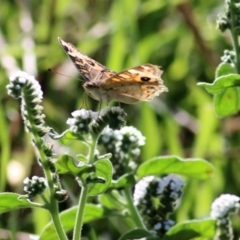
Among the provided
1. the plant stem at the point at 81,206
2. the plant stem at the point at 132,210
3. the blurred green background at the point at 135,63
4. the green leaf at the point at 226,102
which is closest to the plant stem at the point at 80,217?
the plant stem at the point at 81,206

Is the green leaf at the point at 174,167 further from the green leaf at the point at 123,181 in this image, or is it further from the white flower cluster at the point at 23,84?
the white flower cluster at the point at 23,84

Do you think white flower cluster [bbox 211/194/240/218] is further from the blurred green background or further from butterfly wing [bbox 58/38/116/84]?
the blurred green background

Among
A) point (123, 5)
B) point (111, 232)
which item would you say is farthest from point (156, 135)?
point (123, 5)

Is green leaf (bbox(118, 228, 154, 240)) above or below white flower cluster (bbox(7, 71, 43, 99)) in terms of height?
below

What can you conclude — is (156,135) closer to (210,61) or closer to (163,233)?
(210,61)

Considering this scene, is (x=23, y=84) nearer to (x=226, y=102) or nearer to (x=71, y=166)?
(x=71, y=166)

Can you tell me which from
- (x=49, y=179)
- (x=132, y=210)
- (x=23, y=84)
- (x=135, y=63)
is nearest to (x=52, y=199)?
(x=49, y=179)

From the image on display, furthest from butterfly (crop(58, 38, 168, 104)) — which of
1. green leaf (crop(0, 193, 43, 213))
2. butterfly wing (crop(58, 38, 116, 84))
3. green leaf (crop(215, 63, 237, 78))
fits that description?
green leaf (crop(0, 193, 43, 213))
